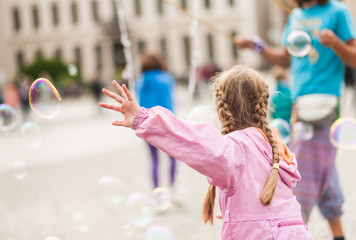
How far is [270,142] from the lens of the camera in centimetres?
215

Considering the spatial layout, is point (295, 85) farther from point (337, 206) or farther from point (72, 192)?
point (72, 192)

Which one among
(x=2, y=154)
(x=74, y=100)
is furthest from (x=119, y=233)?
(x=74, y=100)

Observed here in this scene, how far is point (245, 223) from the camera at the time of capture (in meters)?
2.05

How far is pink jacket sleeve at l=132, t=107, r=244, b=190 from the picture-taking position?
1.89 meters

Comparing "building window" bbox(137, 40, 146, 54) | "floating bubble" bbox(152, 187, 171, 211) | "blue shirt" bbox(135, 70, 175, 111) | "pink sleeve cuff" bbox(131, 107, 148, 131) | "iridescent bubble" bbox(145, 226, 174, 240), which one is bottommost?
"iridescent bubble" bbox(145, 226, 174, 240)

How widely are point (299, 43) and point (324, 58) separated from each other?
0.18m

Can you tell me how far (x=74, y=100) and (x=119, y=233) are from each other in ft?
108

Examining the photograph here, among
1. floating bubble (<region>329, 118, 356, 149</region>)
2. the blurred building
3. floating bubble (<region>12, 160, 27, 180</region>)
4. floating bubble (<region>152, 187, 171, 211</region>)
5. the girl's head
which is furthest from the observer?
the blurred building

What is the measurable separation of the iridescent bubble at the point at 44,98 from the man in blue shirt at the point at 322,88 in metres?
1.44

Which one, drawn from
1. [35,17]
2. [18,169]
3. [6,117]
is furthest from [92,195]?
[35,17]

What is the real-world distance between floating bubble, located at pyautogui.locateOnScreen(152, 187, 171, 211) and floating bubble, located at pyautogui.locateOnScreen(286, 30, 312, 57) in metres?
1.91

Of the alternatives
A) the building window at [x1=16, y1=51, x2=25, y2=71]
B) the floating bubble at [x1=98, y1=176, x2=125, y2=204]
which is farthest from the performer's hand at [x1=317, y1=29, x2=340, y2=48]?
the building window at [x1=16, y1=51, x2=25, y2=71]

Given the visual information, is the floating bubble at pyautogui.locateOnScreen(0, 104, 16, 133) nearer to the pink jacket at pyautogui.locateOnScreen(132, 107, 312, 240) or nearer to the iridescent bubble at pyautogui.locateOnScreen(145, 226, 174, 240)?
the iridescent bubble at pyautogui.locateOnScreen(145, 226, 174, 240)

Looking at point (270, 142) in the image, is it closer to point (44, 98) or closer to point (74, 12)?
point (44, 98)
